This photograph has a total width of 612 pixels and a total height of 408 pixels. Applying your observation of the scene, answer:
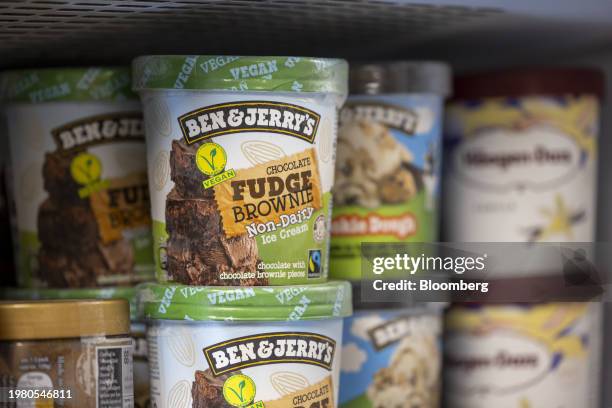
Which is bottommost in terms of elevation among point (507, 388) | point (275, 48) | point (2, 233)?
point (507, 388)

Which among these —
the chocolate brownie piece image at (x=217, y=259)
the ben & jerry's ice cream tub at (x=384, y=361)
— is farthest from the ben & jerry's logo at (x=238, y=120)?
the ben & jerry's ice cream tub at (x=384, y=361)

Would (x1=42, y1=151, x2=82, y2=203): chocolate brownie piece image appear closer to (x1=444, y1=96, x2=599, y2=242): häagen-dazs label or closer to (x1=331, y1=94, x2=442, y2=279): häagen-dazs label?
(x1=331, y1=94, x2=442, y2=279): häagen-dazs label

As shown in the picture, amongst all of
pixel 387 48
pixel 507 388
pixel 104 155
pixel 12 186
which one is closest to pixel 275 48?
pixel 387 48

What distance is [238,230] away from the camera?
119 centimetres

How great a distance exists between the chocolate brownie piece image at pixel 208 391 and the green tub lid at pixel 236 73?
35cm

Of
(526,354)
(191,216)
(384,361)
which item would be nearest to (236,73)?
(191,216)

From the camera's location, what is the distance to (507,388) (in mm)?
1625

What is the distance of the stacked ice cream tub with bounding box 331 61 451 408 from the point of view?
1.45 meters

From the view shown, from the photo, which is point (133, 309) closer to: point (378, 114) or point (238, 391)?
point (238, 391)

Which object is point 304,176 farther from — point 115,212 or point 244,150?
point 115,212

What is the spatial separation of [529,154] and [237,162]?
0.61m

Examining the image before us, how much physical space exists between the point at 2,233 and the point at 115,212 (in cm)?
34

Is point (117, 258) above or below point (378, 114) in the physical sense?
below

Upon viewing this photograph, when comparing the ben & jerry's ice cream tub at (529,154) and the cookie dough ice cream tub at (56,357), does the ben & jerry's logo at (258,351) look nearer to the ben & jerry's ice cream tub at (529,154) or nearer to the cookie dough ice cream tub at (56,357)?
the cookie dough ice cream tub at (56,357)
